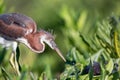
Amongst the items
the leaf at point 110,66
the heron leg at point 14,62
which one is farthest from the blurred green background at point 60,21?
the leaf at point 110,66

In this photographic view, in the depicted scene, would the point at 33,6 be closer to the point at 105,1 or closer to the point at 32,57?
the point at 105,1

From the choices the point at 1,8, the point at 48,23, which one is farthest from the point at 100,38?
the point at 48,23

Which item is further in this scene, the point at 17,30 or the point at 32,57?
the point at 32,57

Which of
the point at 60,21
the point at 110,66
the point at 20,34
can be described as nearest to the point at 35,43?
the point at 20,34

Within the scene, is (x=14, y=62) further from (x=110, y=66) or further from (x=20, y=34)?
(x=110, y=66)

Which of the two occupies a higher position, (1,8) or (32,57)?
(1,8)
